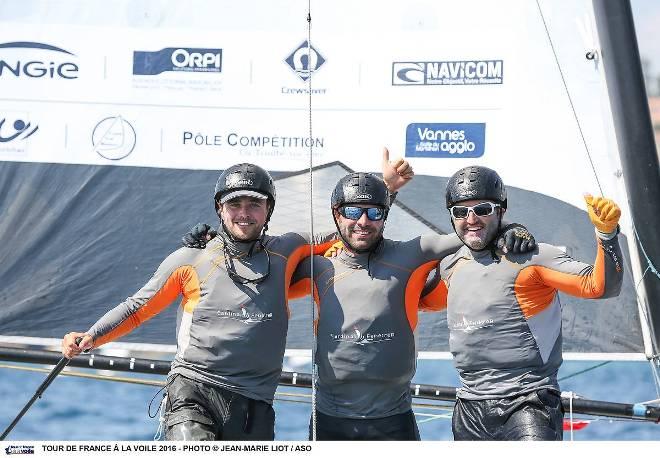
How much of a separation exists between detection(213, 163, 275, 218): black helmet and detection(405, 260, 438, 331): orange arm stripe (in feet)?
2.14

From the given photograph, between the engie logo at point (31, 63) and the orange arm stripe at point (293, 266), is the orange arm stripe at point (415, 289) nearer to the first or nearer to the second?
the orange arm stripe at point (293, 266)

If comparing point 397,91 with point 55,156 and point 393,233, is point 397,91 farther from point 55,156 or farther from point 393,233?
point 55,156

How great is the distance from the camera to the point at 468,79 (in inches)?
222

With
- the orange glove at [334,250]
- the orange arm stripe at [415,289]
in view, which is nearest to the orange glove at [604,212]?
the orange arm stripe at [415,289]

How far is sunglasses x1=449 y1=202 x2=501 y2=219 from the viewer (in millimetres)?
4487

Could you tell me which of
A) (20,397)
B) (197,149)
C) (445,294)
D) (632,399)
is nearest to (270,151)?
(197,149)

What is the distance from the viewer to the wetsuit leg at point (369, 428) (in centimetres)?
454

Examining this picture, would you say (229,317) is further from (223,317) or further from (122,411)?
(122,411)

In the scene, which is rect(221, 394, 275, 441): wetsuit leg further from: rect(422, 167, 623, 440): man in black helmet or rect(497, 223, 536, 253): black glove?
rect(497, 223, 536, 253): black glove

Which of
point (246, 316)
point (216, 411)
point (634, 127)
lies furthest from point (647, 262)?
Result: point (216, 411)

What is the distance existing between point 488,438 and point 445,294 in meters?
0.65

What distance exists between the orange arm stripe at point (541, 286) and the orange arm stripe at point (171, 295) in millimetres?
1256
